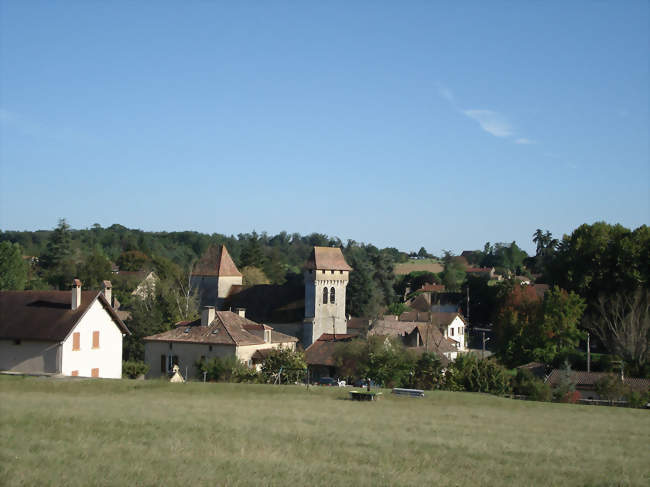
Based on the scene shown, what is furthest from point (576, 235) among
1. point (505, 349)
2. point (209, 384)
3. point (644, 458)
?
point (644, 458)

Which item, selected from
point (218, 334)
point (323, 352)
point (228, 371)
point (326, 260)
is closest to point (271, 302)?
point (326, 260)

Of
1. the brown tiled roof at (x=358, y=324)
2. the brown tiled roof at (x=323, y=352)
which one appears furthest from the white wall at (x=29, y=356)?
the brown tiled roof at (x=358, y=324)

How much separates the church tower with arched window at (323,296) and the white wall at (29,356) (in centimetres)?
2946

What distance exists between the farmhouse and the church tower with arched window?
15000 mm

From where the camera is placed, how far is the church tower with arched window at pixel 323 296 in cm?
6331

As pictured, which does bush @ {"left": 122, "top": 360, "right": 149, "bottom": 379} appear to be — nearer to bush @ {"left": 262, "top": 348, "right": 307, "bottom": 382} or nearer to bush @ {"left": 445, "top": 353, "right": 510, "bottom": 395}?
bush @ {"left": 262, "top": 348, "right": 307, "bottom": 382}

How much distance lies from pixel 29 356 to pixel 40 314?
7.83 feet

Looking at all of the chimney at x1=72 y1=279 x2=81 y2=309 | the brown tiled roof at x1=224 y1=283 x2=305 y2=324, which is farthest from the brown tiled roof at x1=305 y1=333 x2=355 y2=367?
the chimney at x1=72 y1=279 x2=81 y2=309

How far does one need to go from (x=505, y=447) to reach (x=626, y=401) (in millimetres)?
21500

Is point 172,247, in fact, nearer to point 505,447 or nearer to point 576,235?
point 576,235

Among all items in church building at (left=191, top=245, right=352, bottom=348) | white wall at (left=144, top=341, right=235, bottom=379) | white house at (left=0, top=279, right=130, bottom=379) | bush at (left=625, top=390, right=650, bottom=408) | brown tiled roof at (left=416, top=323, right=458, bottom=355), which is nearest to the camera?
bush at (left=625, top=390, right=650, bottom=408)

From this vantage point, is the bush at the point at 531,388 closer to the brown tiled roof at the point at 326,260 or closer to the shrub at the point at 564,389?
the shrub at the point at 564,389

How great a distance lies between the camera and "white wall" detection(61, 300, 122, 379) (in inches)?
1458

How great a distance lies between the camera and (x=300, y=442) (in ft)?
59.6
